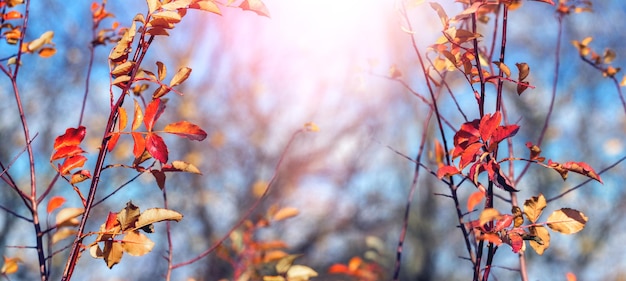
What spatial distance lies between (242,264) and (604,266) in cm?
686

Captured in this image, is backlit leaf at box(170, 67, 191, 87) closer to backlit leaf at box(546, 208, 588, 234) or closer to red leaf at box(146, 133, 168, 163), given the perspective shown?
red leaf at box(146, 133, 168, 163)

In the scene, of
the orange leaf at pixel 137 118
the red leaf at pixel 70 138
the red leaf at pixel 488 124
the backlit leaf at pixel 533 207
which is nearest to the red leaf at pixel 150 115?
the orange leaf at pixel 137 118

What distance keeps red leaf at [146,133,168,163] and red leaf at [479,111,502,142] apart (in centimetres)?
47

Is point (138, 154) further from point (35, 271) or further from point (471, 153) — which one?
point (35, 271)

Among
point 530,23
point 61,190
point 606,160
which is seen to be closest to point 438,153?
point 61,190

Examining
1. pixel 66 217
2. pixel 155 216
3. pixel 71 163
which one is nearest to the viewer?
pixel 155 216

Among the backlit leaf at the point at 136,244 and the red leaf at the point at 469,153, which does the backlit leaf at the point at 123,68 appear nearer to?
the backlit leaf at the point at 136,244

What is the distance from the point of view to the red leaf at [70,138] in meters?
0.80

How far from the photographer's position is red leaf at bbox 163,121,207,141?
73 cm

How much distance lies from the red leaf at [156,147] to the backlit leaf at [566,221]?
59 cm

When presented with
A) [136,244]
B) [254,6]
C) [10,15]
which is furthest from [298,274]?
[10,15]

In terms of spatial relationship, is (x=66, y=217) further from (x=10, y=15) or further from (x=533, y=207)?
(x=533, y=207)

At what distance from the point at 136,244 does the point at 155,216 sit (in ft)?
0.17

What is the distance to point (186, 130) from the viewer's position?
0.73 m
